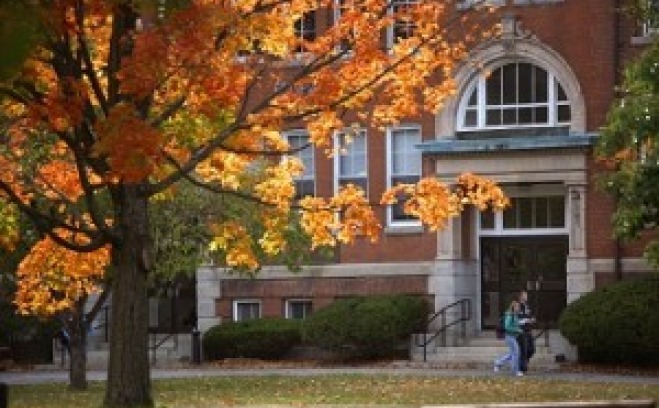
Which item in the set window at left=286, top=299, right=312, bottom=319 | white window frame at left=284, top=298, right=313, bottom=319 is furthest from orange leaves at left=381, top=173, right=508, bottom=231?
window at left=286, top=299, right=312, bottom=319

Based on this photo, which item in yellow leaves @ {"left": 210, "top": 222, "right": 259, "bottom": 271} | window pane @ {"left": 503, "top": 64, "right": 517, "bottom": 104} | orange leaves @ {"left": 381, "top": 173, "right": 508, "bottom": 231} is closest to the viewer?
orange leaves @ {"left": 381, "top": 173, "right": 508, "bottom": 231}

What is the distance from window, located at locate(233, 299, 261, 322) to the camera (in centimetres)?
3838

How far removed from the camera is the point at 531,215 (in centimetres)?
3516

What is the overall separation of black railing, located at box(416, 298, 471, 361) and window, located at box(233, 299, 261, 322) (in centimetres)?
569

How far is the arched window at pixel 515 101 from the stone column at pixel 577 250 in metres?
1.91

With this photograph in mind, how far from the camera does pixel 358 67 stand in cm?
1977

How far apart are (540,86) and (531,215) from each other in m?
3.30

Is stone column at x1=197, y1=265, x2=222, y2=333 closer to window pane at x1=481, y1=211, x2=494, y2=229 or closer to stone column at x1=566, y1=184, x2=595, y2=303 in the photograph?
window pane at x1=481, y1=211, x2=494, y2=229

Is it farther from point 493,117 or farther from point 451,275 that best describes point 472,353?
point 493,117

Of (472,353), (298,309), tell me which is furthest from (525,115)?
(298,309)

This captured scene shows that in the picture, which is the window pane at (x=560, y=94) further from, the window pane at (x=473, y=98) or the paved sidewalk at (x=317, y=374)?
the paved sidewalk at (x=317, y=374)

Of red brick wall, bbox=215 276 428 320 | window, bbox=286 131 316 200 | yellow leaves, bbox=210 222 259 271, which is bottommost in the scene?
red brick wall, bbox=215 276 428 320

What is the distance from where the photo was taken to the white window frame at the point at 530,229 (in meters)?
34.5

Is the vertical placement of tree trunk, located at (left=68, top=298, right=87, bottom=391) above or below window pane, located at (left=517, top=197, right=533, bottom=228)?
below
